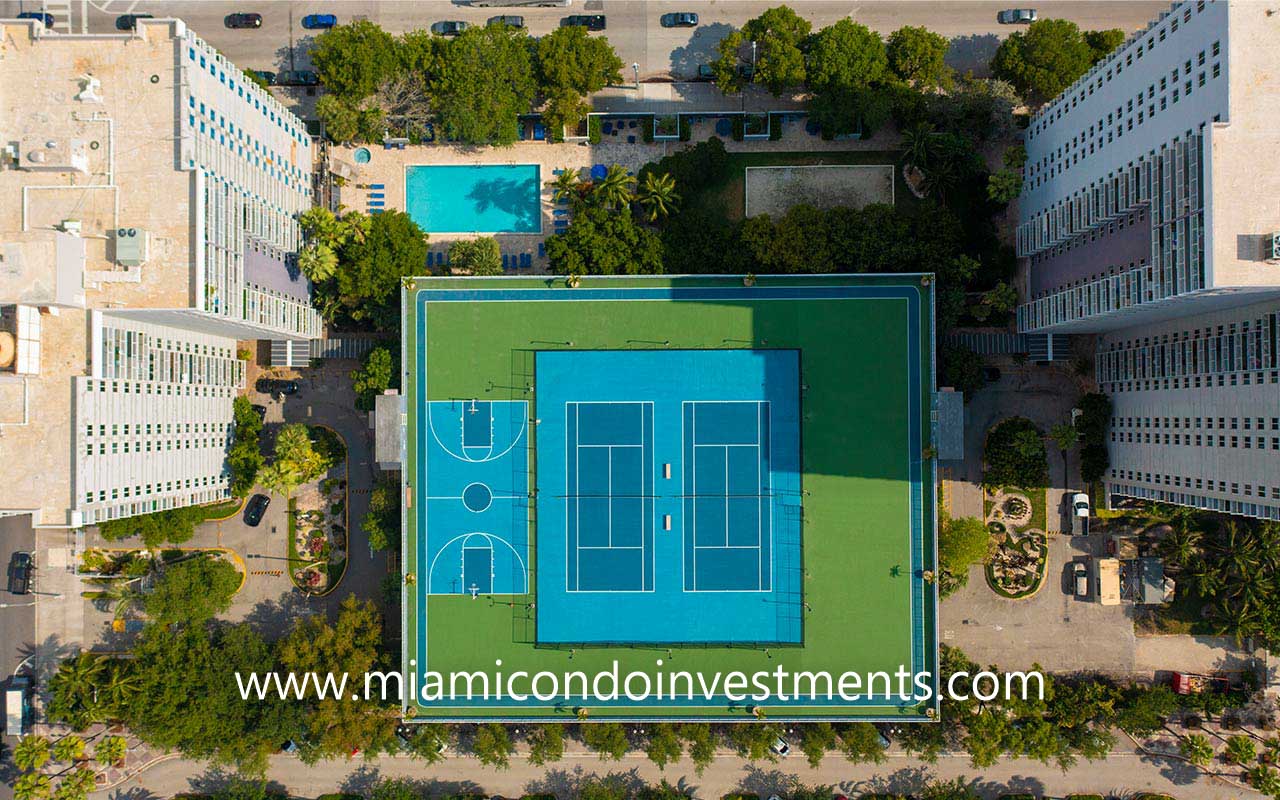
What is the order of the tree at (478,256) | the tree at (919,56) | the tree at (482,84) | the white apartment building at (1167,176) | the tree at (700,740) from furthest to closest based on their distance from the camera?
the tree at (919,56), the tree at (482,84), the tree at (478,256), the tree at (700,740), the white apartment building at (1167,176)

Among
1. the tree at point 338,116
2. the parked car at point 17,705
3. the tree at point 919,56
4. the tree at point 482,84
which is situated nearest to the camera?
the tree at point 482,84

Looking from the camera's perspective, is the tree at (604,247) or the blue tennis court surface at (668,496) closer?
the tree at (604,247)

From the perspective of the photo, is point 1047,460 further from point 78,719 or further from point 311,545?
point 78,719

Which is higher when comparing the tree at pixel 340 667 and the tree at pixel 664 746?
the tree at pixel 340 667

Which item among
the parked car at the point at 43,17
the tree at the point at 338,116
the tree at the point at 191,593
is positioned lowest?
the tree at the point at 191,593

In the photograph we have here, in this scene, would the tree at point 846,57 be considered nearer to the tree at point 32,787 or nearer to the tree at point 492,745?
the tree at point 492,745

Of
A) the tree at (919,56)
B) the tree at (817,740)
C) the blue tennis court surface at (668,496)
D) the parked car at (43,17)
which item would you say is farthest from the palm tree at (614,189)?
the parked car at (43,17)

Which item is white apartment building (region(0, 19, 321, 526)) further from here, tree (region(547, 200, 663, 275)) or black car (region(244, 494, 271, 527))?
tree (region(547, 200, 663, 275))
